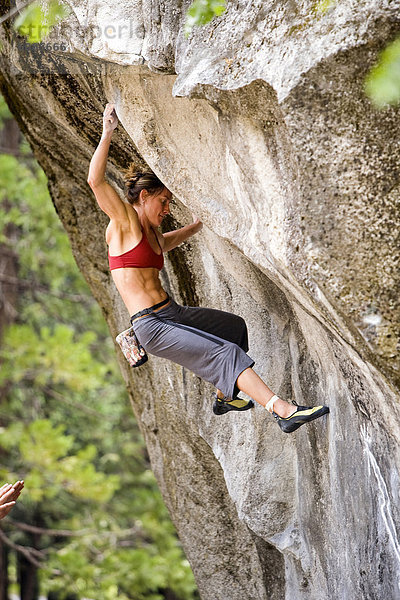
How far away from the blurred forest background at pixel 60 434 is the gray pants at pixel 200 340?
540 cm

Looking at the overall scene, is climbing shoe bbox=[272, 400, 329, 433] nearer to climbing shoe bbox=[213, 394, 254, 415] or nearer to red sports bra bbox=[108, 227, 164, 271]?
climbing shoe bbox=[213, 394, 254, 415]

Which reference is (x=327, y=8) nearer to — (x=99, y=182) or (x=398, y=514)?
(x=99, y=182)

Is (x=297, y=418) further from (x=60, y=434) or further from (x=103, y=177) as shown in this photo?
(x=60, y=434)

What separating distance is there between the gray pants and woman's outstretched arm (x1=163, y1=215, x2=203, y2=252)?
1.46ft

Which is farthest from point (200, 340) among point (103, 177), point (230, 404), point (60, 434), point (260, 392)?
point (60, 434)

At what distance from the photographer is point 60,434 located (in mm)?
9562

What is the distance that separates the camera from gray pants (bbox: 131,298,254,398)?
3658mm

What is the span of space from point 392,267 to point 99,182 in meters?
1.72

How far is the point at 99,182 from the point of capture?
3697 millimetres

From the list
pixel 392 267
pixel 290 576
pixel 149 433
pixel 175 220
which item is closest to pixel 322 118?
pixel 392 267

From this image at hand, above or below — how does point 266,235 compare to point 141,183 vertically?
below

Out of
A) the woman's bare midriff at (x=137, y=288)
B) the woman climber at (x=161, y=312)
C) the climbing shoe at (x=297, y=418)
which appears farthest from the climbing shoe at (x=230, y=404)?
the woman's bare midriff at (x=137, y=288)

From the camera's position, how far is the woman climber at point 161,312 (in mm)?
3615

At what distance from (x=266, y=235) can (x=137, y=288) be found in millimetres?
1085
